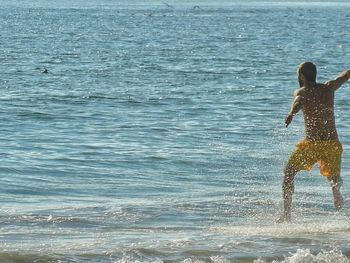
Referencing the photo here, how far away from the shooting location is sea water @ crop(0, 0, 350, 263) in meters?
9.98

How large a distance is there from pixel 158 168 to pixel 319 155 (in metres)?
4.82

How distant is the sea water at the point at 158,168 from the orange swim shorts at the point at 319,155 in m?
0.64

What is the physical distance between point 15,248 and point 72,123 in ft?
35.8

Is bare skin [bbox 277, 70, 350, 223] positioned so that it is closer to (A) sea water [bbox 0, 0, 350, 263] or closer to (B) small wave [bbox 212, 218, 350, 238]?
(B) small wave [bbox 212, 218, 350, 238]

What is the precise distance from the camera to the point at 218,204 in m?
12.4

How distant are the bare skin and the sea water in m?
0.50

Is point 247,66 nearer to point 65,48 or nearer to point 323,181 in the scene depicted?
point 65,48

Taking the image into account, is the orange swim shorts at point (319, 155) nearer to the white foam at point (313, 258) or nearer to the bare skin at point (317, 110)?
the bare skin at point (317, 110)

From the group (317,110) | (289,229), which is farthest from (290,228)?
(317,110)

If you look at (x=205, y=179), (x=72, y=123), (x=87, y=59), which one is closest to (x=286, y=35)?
(x=87, y=59)

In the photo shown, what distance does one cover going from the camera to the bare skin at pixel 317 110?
34.6 feet

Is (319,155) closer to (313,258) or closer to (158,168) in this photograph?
(313,258)

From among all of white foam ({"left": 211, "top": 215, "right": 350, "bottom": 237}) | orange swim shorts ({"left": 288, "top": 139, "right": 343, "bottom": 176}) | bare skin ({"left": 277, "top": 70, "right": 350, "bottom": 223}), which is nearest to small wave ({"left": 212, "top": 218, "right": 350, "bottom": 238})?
white foam ({"left": 211, "top": 215, "right": 350, "bottom": 237})

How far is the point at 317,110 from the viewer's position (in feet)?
34.8
